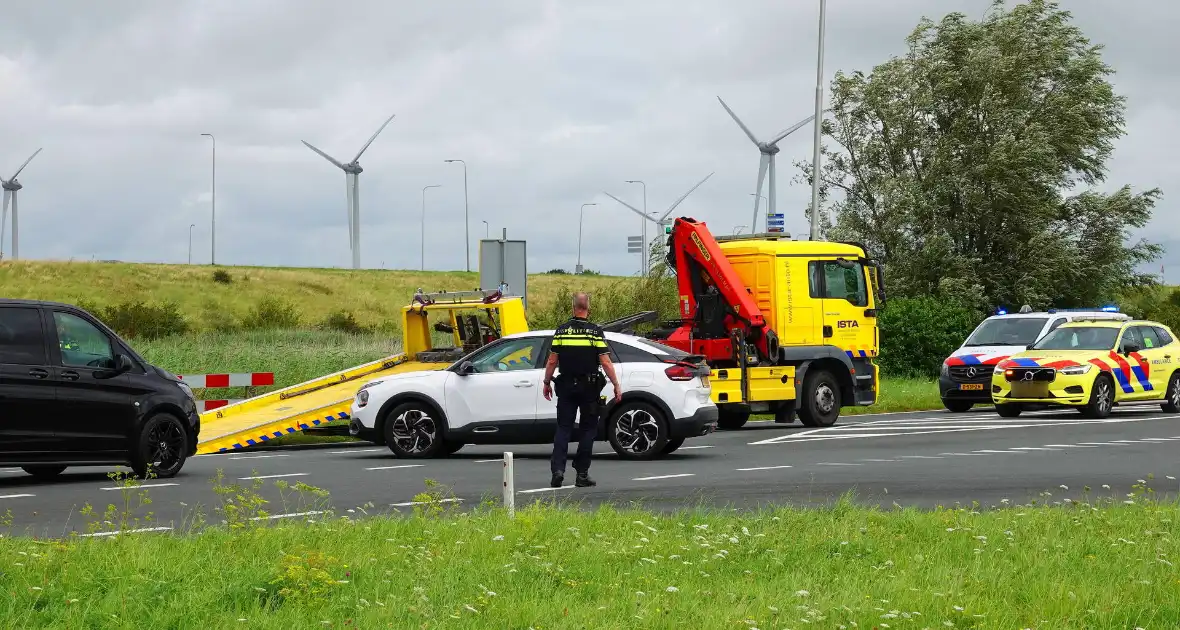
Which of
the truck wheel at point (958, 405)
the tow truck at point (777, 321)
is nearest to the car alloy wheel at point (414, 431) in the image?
the tow truck at point (777, 321)

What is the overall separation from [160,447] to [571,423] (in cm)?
447

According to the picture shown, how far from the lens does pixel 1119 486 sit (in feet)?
47.2

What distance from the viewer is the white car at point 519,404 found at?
59.4ft

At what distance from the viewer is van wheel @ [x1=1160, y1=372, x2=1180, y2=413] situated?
2853 cm

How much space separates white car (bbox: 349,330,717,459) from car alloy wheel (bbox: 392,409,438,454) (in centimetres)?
1

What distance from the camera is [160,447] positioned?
621 inches

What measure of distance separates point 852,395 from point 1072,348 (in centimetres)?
509

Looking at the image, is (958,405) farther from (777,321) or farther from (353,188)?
(353,188)

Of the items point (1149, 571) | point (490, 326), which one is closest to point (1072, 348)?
point (490, 326)

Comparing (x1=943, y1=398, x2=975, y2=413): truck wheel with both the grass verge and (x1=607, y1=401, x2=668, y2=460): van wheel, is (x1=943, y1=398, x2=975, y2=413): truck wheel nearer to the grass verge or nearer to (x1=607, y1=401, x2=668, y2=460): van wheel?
(x1=607, y1=401, x2=668, y2=460): van wheel

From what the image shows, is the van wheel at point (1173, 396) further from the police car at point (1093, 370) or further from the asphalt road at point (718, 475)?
the asphalt road at point (718, 475)

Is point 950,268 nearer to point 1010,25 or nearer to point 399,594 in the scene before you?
point 1010,25

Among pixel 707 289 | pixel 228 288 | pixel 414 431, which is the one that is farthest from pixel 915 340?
pixel 228 288

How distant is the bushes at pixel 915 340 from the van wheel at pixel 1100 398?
13057 mm
